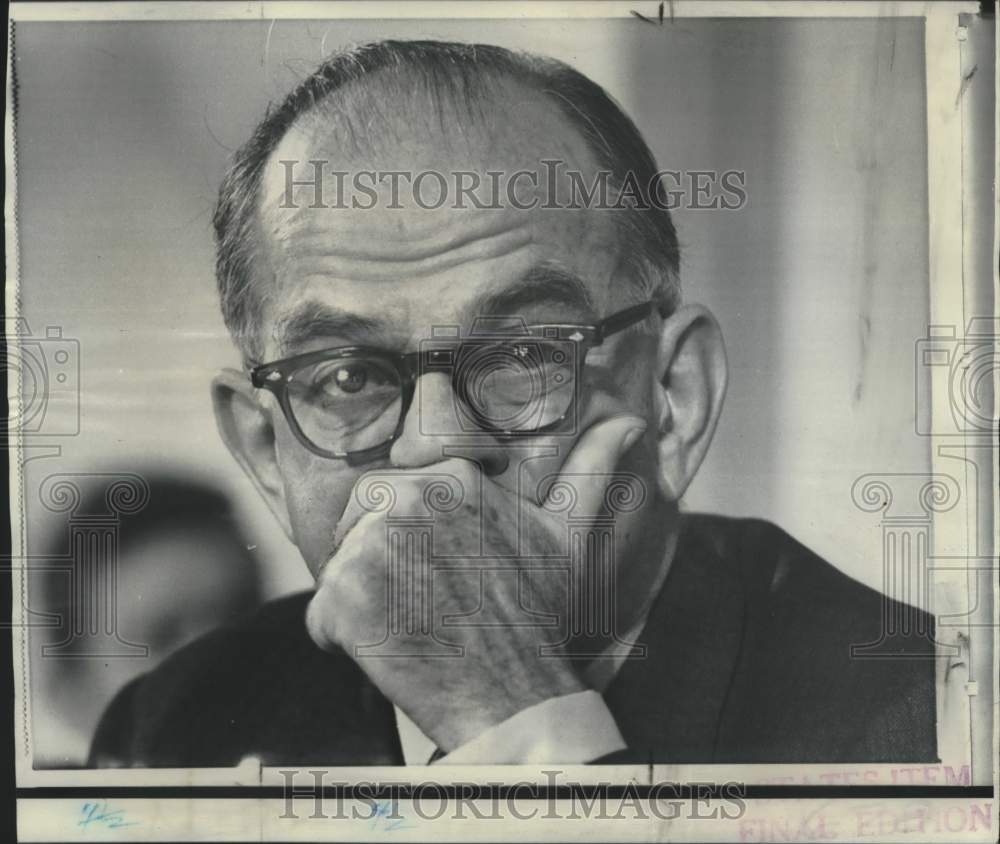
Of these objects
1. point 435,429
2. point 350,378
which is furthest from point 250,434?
point 435,429

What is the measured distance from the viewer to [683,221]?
2633 mm

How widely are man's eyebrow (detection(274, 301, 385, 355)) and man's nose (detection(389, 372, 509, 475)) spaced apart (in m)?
0.19

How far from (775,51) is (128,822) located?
265cm

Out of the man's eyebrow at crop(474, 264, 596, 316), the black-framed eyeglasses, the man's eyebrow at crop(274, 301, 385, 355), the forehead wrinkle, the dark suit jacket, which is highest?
the forehead wrinkle

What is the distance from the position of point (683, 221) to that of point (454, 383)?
729 millimetres

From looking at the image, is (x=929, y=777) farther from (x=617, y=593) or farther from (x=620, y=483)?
(x=620, y=483)

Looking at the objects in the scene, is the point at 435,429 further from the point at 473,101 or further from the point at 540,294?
the point at 473,101

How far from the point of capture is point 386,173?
8.45 feet

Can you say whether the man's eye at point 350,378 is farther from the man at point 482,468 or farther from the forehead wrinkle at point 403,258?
the forehead wrinkle at point 403,258

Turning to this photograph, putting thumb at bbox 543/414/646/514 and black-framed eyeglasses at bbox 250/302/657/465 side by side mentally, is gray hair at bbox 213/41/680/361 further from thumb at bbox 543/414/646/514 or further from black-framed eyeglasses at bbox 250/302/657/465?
thumb at bbox 543/414/646/514
